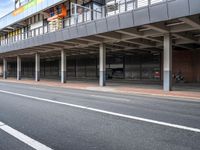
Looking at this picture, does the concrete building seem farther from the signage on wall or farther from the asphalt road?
the asphalt road

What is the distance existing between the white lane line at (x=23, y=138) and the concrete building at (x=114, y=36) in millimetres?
13236

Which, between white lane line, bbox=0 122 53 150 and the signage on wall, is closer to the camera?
white lane line, bbox=0 122 53 150

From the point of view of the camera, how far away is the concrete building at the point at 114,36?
62.9 feet

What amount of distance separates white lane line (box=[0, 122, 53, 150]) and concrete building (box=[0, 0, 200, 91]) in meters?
13.2

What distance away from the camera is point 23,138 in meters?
6.12

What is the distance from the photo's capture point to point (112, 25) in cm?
2172

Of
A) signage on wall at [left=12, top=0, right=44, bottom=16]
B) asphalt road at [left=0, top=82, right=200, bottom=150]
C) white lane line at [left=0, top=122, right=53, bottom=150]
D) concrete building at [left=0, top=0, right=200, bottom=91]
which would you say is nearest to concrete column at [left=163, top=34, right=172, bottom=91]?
concrete building at [left=0, top=0, right=200, bottom=91]

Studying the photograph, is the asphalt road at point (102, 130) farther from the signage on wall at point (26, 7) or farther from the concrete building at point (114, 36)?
the signage on wall at point (26, 7)

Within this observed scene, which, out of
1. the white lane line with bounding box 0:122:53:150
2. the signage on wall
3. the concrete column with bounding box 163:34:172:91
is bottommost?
the white lane line with bounding box 0:122:53:150

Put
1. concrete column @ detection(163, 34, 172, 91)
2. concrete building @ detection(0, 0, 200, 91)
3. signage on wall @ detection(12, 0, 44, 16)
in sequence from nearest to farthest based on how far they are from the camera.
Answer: concrete building @ detection(0, 0, 200, 91) < concrete column @ detection(163, 34, 172, 91) < signage on wall @ detection(12, 0, 44, 16)

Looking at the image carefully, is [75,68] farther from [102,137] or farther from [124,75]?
[102,137]

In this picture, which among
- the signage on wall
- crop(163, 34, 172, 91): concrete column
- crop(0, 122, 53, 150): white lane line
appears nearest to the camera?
crop(0, 122, 53, 150): white lane line

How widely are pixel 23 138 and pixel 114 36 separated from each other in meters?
19.6

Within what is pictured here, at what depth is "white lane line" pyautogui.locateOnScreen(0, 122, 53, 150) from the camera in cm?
547
